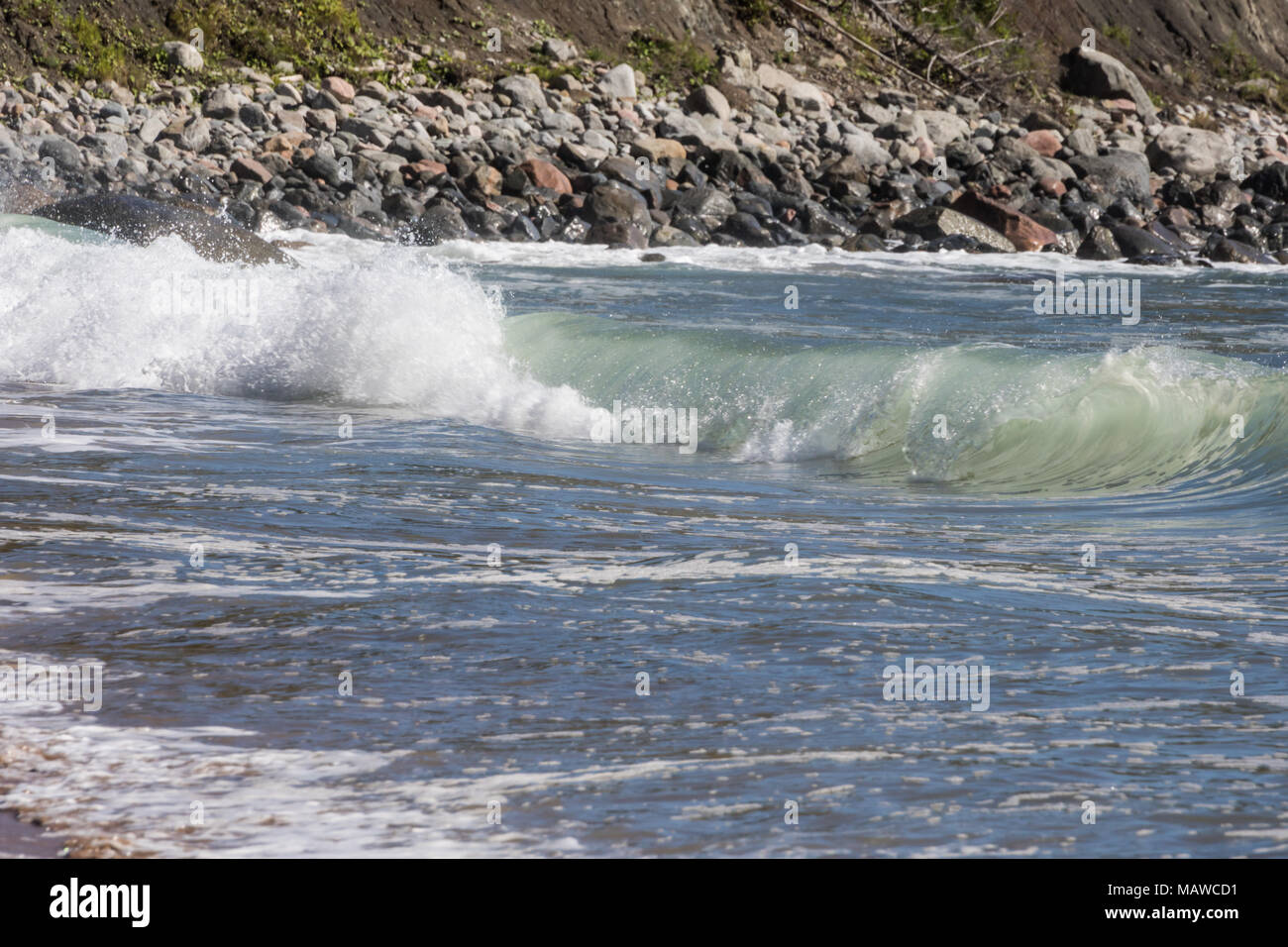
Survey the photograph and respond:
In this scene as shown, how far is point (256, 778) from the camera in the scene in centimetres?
329

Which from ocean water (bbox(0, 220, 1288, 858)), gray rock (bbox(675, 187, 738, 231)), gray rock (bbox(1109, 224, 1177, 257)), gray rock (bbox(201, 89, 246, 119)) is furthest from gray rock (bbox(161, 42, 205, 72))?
ocean water (bbox(0, 220, 1288, 858))

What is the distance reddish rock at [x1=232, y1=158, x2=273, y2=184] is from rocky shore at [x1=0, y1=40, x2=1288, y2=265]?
30mm

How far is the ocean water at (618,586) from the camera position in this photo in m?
3.19

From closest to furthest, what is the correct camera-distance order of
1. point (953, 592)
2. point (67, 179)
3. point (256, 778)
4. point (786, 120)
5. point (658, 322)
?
point (256, 778) < point (953, 592) < point (658, 322) < point (67, 179) < point (786, 120)

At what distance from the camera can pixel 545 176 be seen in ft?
79.4

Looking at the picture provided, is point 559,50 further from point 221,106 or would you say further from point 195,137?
point 195,137

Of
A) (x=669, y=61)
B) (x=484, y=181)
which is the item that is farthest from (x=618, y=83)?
(x=484, y=181)

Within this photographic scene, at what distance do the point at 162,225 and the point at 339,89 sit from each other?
1148cm

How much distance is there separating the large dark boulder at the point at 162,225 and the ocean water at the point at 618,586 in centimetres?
419

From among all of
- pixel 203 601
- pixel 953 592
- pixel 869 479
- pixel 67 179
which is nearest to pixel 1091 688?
pixel 953 592

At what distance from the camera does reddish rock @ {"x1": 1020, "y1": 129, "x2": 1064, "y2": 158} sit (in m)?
30.2

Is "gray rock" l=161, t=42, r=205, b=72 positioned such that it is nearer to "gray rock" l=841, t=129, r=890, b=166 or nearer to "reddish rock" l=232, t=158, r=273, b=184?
"reddish rock" l=232, t=158, r=273, b=184
